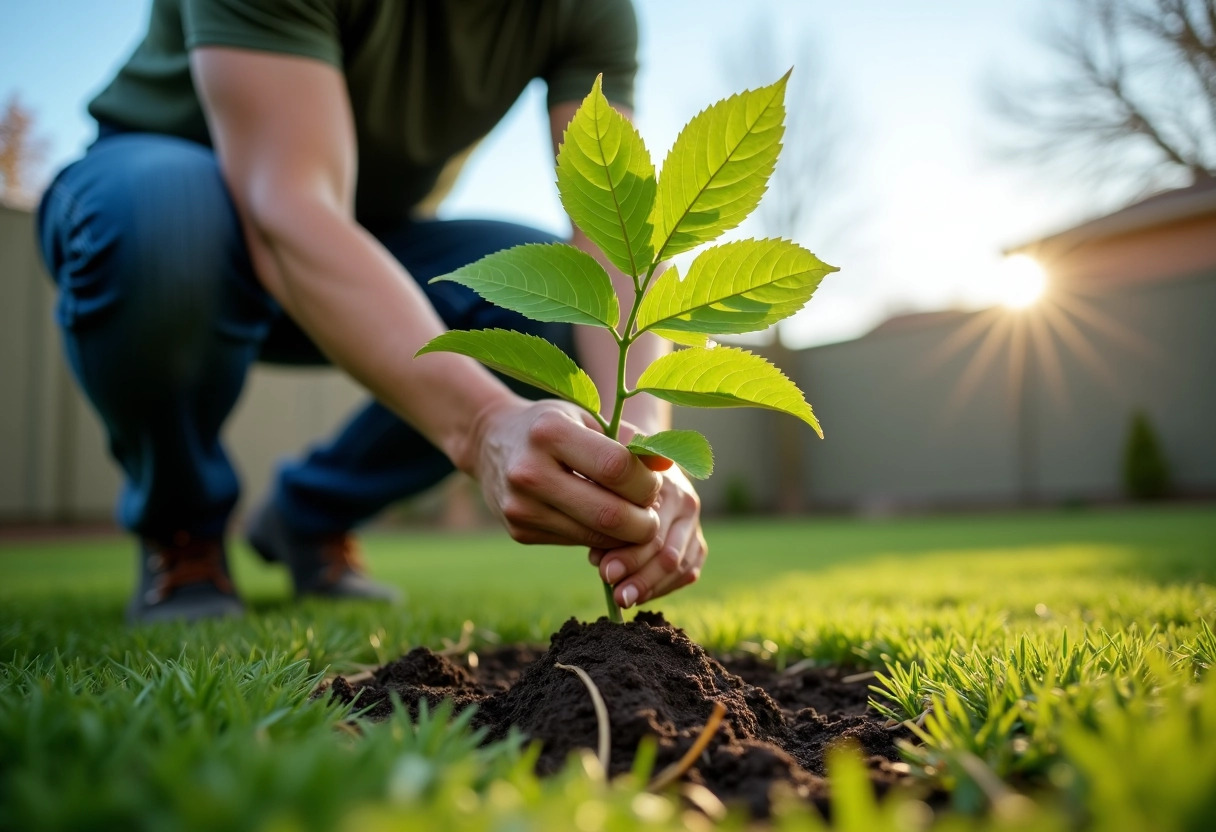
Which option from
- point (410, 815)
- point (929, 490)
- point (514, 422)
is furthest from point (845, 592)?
point (929, 490)

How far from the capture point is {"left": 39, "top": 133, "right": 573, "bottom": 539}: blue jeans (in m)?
1.85

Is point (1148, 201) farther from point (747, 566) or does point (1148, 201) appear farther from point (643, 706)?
point (643, 706)

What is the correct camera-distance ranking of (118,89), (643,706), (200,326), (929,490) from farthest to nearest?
(929,490) → (118,89) → (200,326) → (643,706)

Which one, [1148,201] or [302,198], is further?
[1148,201]

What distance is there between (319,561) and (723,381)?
2222 mm

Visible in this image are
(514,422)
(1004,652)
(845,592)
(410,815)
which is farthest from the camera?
(845,592)

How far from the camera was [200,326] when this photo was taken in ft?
6.27

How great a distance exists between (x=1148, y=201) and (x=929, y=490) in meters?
6.86

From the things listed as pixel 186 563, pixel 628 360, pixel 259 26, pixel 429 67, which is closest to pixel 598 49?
pixel 429 67

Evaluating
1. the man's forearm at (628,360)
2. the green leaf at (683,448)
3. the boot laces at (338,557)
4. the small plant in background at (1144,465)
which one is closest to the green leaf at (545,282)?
the green leaf at (683,448)

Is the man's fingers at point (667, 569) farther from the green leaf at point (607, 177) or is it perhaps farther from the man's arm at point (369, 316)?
the green leaf at point (607, 177)

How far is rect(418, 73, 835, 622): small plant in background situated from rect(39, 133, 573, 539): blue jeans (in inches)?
50.0

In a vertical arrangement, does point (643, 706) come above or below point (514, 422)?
below

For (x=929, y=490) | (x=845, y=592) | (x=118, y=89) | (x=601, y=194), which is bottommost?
(x=929, y=490)
